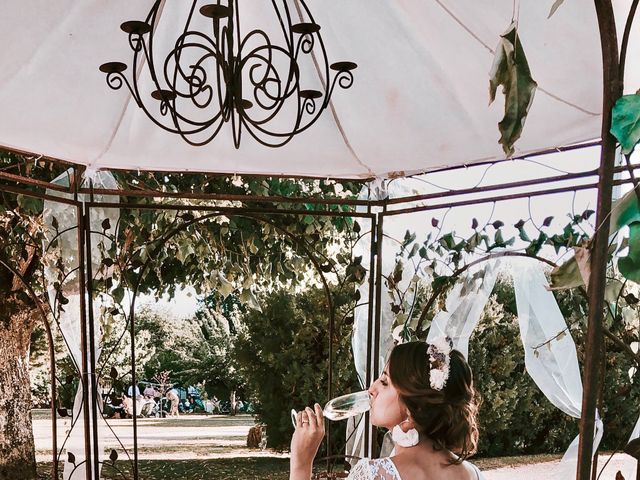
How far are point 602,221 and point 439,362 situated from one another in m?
1.23

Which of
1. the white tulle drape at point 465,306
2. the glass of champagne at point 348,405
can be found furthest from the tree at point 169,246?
the glass of champagne at point 348,405

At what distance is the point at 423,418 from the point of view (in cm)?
215

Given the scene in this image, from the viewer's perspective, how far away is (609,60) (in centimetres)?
104

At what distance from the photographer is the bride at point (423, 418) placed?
2.12m

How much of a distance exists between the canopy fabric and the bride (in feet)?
3.46

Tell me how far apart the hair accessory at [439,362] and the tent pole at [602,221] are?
1.11m

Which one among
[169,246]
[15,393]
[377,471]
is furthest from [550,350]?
[15,393]

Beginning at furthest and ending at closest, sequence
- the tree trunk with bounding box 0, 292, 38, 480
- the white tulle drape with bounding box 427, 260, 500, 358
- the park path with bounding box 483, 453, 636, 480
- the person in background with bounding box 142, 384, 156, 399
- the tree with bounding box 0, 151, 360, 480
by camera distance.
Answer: the person in background with bounding box 142, 384, 156, 399 → the park path with bounding box 483, 453, 636, 480 → the tree trunk with bounding box 0, 292, 38, 480 → the tree with bounding box 0, 151, 360, 480 → the white tulle drape with bounding box 427, 260, 500, 358

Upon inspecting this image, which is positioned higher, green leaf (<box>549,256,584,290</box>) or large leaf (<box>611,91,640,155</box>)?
large leaf (<box>611,91,640,155</box>)

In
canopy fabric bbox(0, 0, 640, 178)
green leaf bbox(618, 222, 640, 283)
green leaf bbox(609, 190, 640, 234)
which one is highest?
canopy fabric bbox(0, 0, 640, 178)

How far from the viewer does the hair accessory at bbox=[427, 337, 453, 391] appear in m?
2.17

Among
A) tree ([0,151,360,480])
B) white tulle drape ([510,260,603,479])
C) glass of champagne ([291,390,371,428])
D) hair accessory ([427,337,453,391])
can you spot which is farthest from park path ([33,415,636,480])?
hair accessory ([427,337,453,391])

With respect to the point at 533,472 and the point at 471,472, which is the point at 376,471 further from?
the point at 533,472

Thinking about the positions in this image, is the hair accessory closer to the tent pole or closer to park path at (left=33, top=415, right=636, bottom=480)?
the tent pole
